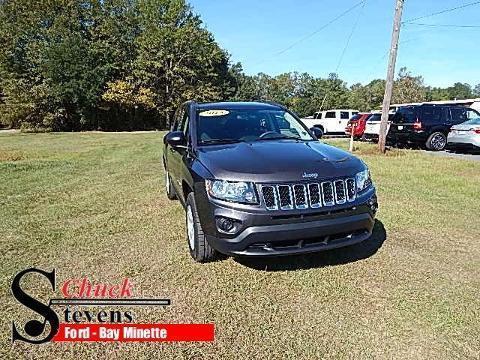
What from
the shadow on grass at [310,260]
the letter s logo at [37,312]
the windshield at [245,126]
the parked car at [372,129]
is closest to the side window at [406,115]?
the parked car at [372,129]

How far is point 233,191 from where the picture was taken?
3410mm

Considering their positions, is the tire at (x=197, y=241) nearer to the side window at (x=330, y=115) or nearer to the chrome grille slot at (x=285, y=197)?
the chrome grille slot at (x=285, y=197)

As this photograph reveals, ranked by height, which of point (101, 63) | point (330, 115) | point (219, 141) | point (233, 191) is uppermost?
point (101, 63)

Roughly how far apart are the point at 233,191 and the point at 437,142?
1419 cm

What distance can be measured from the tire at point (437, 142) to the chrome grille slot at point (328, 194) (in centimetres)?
1341

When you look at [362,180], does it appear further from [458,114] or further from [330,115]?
[330,115]

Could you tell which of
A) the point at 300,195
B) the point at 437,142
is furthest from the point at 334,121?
the point at 300,195

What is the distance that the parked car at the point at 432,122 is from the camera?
1502 cm

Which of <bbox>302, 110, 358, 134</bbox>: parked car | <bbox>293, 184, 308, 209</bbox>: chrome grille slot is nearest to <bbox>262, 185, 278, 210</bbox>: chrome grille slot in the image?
<bbox>293, 184, 308, 209</bbox>: chrome grille slot

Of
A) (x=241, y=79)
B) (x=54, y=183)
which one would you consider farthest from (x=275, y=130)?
(x=241, y=79)

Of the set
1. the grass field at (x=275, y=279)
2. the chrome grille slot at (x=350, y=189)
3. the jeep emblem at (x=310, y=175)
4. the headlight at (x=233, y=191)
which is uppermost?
the jeep emblem at (x=310, y=175)

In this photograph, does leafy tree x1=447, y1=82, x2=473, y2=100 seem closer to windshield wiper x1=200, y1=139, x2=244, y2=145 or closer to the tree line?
the tree line

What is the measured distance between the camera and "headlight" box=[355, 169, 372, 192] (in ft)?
12.2

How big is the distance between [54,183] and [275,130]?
5.61 meters
